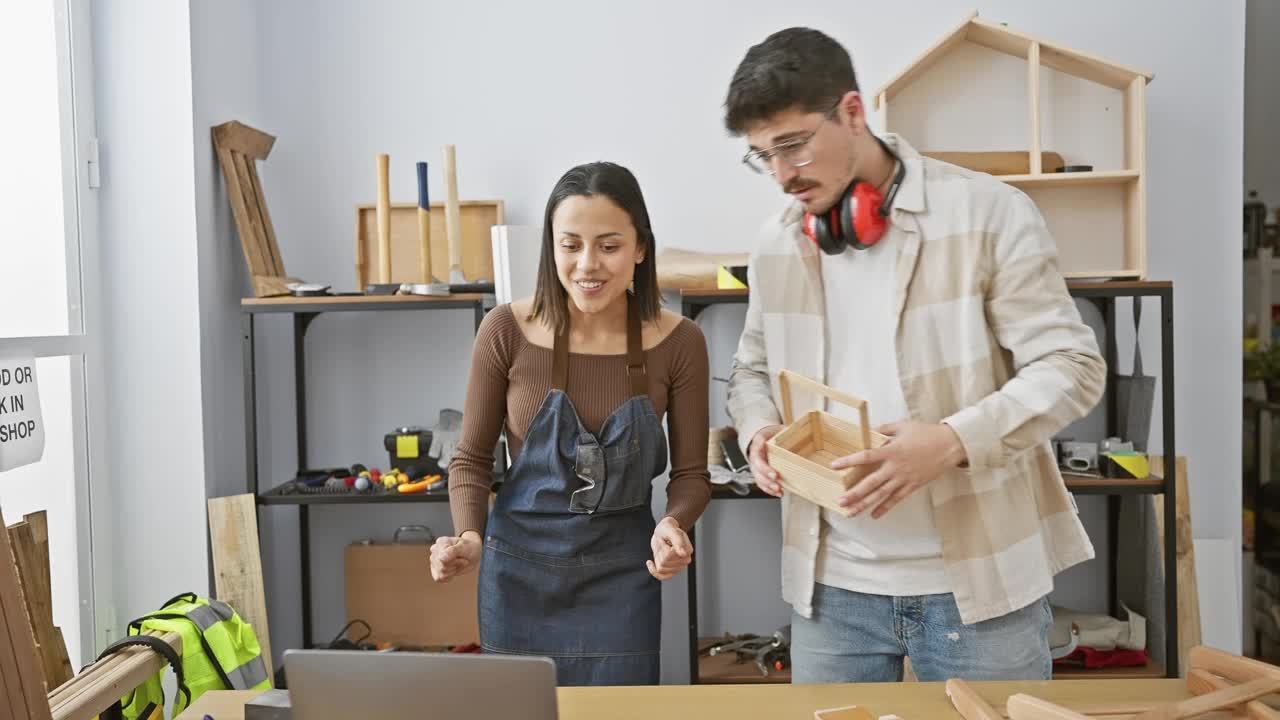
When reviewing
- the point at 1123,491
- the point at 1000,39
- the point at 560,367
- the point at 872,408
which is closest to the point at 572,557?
the point at 560,367

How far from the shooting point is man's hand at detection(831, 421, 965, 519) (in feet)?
4.53

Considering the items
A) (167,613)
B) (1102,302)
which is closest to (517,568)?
(167,613)

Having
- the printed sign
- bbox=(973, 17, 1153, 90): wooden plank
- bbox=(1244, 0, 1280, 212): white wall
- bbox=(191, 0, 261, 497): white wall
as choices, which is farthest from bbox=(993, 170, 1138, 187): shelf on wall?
the printed sign

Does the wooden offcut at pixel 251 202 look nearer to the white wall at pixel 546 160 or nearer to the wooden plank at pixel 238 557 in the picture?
the white wall at pixel 546 160

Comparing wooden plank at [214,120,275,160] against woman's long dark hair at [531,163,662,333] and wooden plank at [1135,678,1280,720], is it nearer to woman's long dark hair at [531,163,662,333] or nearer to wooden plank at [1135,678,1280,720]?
woman's long dark hair at [531,163,662,333]

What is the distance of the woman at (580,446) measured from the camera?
1.77 metres

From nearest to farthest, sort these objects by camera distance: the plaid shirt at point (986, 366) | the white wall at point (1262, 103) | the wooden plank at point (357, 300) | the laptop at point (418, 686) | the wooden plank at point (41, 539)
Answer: the laptop at point (418, 686)
the plaid shirt at point (986, 366)
the wooden plank at point (41, 539)
the wooden plank at point (357, 300)
the white wall at point (1262, 103)

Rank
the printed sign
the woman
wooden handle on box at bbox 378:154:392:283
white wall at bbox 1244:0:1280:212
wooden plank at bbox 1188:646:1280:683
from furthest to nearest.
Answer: white wall at bbox 1244:0:1280:212 < wooden handle on box at bbox 378:154:392:283 < the printed sign < the woman < wooden plank at bbox 1188:646:1280:683

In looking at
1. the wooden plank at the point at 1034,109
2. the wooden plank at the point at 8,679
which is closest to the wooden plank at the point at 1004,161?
the wooden plank at the point at 1034,109

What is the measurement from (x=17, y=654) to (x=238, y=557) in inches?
56.5

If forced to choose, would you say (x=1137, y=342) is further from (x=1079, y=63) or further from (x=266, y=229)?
(x=266, y=229)

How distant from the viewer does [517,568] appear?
70.1 inches

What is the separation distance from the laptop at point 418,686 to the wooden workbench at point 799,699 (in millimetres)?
359

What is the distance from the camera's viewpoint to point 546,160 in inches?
128
